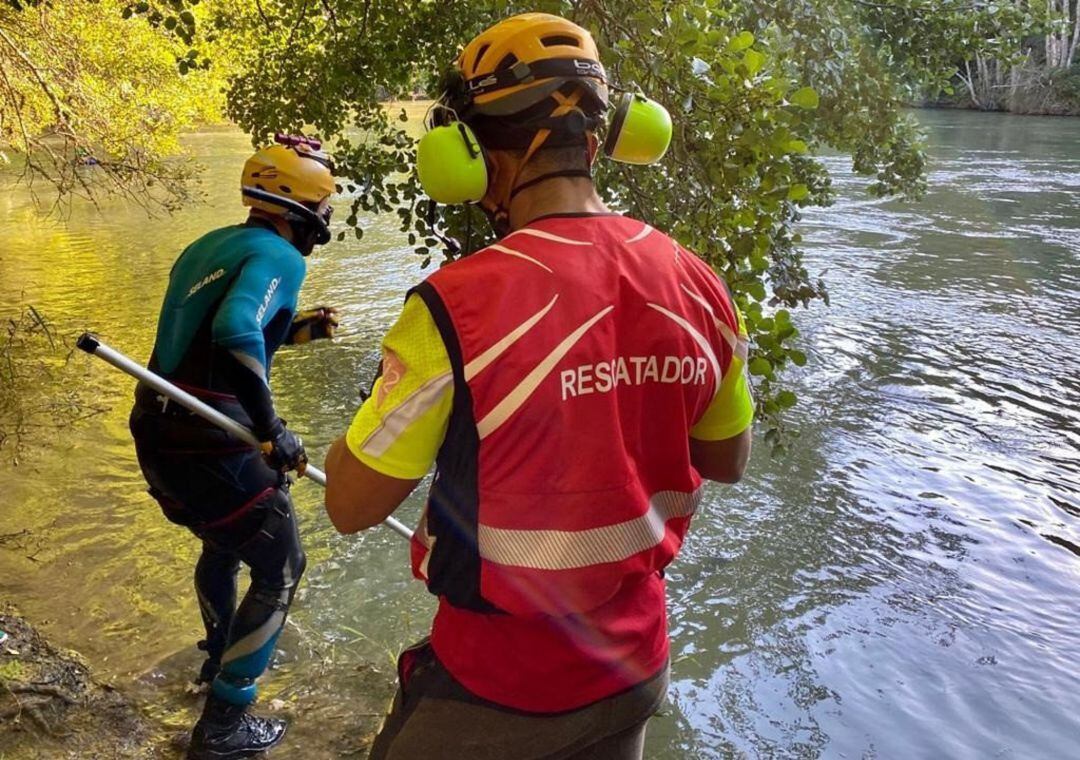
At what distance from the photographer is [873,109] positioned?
5.53 m

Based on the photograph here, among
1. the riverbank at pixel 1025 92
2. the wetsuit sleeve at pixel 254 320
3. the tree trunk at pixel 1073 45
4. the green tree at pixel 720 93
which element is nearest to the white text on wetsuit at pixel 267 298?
the wetsuit sleeve at pixel 254 320

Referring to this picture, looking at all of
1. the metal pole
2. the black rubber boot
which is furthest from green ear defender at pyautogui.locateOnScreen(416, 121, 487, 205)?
the black rubber boot

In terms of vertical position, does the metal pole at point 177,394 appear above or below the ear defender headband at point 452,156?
below

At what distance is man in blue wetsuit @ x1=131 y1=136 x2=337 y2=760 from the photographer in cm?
310

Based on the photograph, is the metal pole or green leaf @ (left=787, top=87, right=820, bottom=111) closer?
green leaf @ (left=787, top=87, right=820, bottom=111)

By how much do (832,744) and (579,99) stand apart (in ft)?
13.1

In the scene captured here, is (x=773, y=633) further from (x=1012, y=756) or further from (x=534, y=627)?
(x=534, y=627)

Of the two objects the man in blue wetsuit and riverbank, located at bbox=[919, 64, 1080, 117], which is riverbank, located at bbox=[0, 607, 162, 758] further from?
riverbank, located at bbox=[919, 64, 1080, 117]

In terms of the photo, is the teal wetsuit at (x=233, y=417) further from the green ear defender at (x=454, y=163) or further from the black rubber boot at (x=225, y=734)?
the green ear defender at (x=454, y=163)

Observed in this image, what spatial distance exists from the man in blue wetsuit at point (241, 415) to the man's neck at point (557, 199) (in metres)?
1.65

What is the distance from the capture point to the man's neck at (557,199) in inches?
63.5

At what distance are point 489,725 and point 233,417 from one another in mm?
2020

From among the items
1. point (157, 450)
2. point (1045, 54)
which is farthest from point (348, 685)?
point (1045, 54)

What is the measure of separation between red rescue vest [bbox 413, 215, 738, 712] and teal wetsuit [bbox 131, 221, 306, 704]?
167 centimetres
